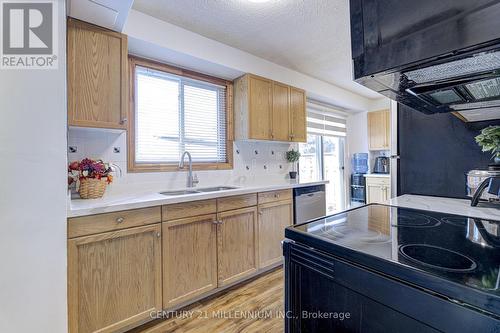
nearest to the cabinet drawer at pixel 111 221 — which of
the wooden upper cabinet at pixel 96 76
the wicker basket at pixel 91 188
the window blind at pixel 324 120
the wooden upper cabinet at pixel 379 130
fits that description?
the wicker basket at pixel 91 188

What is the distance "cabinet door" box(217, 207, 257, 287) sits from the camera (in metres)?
2.11

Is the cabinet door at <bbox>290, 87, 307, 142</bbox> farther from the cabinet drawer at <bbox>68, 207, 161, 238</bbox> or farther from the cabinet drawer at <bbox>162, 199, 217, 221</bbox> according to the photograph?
the cabinet drawer at <bbox>68, 207, 161, 238</bbox>

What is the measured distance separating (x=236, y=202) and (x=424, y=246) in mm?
1648

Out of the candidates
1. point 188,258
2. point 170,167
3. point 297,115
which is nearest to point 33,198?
point 188,258

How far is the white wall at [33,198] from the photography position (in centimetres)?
118

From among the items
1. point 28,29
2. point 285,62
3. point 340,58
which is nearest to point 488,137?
point 340,58

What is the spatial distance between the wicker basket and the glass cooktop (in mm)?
1590

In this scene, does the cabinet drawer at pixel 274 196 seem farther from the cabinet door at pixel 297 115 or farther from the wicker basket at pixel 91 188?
the wicker basket at pixel 91 188

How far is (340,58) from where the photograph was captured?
9.83 ft

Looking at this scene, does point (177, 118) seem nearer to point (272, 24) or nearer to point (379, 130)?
point (272, 24)

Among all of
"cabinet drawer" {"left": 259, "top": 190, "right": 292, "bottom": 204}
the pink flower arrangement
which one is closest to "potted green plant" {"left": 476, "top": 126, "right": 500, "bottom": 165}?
"cabinet drawer" {"left": 259, "top": 190, "right": 292, "bottom": 204}

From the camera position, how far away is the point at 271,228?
256 centimetres

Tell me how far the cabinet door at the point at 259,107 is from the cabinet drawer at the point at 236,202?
74 centimetres

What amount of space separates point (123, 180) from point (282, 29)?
203 centimetres
